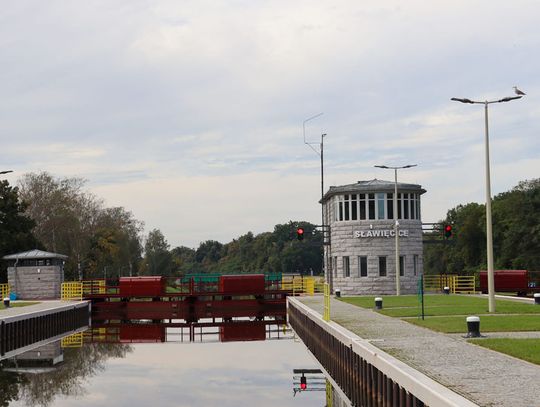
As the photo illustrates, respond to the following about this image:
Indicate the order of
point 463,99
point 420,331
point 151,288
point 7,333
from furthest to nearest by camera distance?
point 151,288 → point 7,333 → point 463,99 → point 420,331

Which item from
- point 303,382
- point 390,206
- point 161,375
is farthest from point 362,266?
point 303,382

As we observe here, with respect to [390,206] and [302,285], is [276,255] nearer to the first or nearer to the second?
[302,285]

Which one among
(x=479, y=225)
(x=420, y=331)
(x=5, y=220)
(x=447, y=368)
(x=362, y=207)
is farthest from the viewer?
(x=479, y=225)

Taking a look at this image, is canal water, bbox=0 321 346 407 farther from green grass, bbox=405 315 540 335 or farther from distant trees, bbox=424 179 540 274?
distant trees, bbox=424 179 540 274

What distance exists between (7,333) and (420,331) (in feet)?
68.5

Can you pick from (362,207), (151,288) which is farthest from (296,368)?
(151,288)

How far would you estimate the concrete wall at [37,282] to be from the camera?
70562 millimetres

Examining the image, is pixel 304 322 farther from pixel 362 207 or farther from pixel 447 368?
pixel 447 368

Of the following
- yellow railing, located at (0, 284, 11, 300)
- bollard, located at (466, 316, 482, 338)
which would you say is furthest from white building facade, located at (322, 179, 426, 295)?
bollard, located at (466, 316, 482, 338)

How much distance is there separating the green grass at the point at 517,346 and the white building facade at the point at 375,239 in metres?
41.1

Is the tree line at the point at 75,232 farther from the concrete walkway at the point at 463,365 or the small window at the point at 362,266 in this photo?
the concrete walkway at the point at 463,365

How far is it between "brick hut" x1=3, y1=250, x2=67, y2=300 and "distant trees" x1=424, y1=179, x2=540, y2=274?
37.3 metres

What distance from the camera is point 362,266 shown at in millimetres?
67000

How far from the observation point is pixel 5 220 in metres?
85.8
